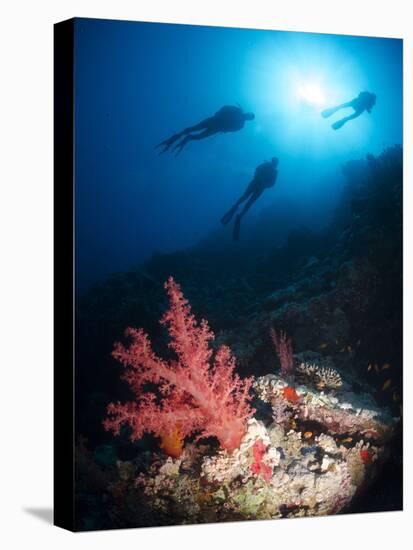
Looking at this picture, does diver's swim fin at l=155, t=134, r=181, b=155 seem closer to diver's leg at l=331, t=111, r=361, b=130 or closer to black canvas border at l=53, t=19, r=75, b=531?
black canvas border at l=53, t=19, r=75, b=531

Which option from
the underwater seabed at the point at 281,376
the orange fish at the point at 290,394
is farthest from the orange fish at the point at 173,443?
the orange fish at the point at 290,394

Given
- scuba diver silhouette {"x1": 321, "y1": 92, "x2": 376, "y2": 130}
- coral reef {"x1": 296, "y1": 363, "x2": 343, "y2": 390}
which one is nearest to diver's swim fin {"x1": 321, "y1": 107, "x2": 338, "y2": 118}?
scuba diver silhouette {"x1": 321, "y1": 92, "x2": 376, "y2": 130}

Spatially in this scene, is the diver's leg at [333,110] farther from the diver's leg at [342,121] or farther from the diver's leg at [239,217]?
the diver's leg at [239,217]

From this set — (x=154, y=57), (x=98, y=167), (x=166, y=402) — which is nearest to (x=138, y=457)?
(x=166, y=402)

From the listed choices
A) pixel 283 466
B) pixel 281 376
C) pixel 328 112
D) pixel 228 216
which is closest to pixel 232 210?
pixel 228 216

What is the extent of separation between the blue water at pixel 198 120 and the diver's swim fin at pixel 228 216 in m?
0.04

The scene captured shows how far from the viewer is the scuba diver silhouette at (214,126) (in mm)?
9109

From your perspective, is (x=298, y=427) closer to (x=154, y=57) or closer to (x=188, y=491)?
(x=188, y=491)

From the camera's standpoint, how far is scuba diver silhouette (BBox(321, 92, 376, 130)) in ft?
31.3

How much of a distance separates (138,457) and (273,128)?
2.09m

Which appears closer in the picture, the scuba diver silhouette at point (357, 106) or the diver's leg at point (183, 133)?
the diver's leg at point (183, 133)

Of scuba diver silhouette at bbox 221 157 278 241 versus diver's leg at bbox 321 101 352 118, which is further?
diver's leg at bbox 321 101 352 118

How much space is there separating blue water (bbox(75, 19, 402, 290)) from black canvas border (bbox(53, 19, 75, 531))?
83 mm

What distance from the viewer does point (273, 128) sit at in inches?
370
